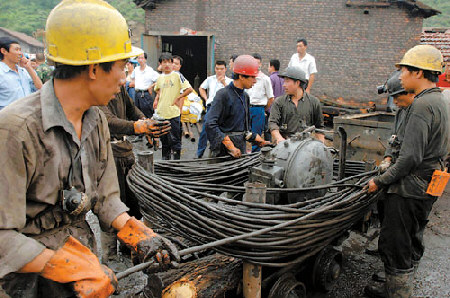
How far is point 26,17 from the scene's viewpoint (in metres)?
39.4

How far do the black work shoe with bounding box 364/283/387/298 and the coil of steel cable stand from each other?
3.01 ft

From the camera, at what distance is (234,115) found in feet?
Result: 14.1

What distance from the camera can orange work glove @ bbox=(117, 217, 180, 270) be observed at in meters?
1.72

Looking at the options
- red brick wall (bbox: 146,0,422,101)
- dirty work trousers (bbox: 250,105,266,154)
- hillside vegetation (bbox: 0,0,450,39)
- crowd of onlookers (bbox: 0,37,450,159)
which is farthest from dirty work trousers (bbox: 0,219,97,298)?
hillside vegetation (bbox: 0,0,450,39)

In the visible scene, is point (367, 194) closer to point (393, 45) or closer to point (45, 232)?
point (45, 232)

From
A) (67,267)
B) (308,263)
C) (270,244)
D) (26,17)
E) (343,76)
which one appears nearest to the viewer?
(67,267)

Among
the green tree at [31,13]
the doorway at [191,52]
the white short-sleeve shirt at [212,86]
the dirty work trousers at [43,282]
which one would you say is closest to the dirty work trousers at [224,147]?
the dirty work trousers at [43,282]

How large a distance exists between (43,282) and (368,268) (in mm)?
3465

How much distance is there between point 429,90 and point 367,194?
1.00 metres

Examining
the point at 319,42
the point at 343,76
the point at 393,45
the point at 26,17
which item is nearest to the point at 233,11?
the point at 319,42

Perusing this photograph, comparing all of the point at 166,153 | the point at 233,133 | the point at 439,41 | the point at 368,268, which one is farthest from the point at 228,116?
the point at 439,41

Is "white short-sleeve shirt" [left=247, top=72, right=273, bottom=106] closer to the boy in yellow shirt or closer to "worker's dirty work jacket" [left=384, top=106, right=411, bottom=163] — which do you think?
the boy in yellow shirt

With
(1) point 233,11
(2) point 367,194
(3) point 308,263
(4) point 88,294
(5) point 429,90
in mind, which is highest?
(1) point 233,11

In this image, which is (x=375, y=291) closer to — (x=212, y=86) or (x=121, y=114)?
(x=121, y=114)
